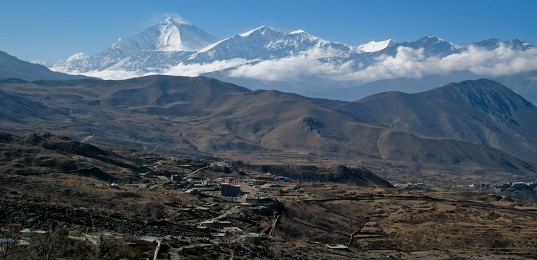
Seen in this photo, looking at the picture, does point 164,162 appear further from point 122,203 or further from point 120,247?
point 120,247

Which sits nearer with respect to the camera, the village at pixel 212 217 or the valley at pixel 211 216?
the village at pixel 212 217

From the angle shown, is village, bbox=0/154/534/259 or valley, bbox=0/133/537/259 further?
valley, bbox=0/133/537/259

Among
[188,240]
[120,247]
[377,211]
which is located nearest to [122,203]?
[188,240]

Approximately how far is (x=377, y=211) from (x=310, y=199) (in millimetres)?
10381

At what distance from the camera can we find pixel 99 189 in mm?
71938

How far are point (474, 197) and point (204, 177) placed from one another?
184 feet

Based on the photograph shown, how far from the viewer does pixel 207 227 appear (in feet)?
198

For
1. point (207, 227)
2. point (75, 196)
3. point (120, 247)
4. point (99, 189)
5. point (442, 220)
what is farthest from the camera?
point (442, 220)

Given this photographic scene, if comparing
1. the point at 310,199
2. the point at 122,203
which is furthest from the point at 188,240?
the point at 310,199

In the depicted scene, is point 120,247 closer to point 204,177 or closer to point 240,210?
point 240,210

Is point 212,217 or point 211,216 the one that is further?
point 211,216

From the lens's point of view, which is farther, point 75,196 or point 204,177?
point 204,177

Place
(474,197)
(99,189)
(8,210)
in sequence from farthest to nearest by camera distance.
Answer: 1. (474,197)
2. (99,189)
3. (8,210)

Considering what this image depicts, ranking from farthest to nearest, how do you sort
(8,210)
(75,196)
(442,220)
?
(442,220) → (75,196) → (8,210)
